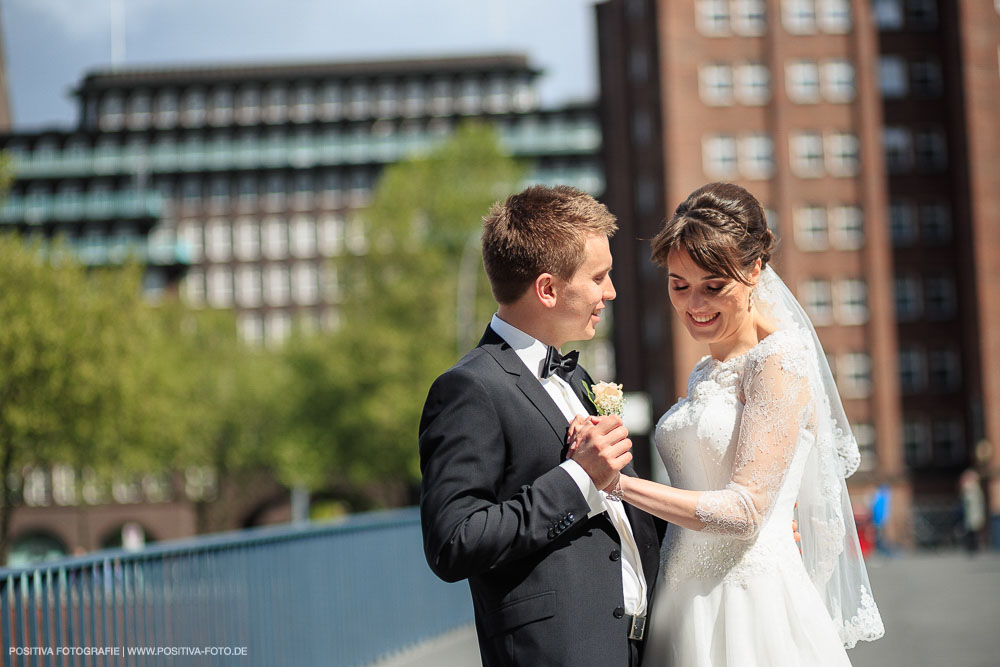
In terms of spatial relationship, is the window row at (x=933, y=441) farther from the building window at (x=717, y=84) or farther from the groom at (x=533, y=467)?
the groom at (x=533, y=467)

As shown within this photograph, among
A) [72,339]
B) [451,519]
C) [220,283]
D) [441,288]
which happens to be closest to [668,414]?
[451,519]

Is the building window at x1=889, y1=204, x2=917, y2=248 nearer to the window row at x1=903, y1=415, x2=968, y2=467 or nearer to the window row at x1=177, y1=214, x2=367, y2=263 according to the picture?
the window row at x1=903, y1=415, x2=968, y2=467

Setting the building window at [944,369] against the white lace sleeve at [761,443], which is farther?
the building window at [944,369]

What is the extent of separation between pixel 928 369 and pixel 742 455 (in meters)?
58.4

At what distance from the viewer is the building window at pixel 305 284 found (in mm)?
92250

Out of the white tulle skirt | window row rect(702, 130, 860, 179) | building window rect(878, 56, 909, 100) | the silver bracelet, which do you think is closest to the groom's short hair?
the silver bracelet

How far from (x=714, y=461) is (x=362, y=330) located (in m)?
40.5

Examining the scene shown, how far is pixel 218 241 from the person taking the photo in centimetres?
9275

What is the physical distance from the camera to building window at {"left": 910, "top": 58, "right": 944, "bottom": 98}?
195ft

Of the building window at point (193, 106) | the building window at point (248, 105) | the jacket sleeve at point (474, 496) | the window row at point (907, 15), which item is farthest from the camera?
the building window at point (193, 106)

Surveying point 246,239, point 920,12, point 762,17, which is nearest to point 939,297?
point 920,12

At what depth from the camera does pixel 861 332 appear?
5834 centimetres

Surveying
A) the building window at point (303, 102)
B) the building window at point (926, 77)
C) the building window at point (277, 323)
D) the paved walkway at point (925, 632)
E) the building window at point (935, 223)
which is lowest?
the paved walkway at point (925, 632)

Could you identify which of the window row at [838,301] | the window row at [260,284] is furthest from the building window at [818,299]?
the window row at [260,284]
